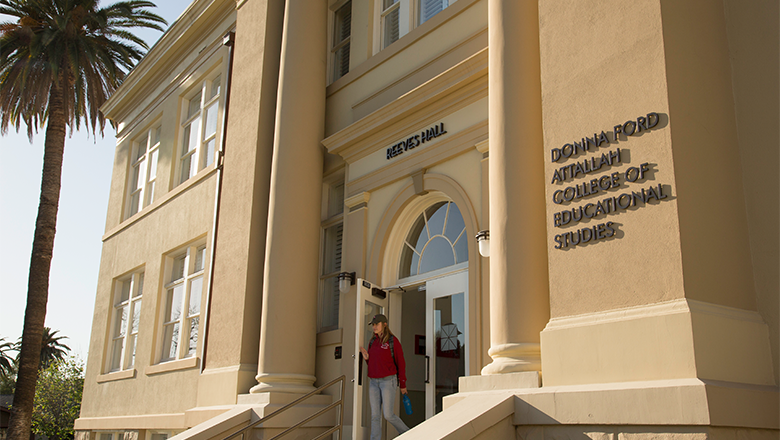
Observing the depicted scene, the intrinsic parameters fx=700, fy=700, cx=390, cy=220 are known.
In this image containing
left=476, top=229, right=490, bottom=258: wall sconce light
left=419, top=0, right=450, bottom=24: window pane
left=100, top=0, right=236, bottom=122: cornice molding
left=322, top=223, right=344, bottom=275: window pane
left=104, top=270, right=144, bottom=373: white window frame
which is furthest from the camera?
left=104, top=270, right=144, bottom=373: white window frame

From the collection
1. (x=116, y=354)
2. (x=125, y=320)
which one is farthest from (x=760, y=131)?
(x=116, y=354)

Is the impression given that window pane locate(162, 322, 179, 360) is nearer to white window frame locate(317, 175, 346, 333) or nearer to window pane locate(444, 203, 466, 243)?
white window frame locate(317, 175, 346, 333)

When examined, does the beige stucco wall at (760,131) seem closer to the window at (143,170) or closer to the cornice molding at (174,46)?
the cornice molding at (174,46)

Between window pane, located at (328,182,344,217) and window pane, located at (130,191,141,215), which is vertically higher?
window pane, located at (130,191,141,215)

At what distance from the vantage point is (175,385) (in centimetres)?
1376

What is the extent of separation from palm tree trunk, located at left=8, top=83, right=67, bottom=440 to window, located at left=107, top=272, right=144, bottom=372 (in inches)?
142

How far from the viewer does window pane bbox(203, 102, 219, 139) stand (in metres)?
15.6

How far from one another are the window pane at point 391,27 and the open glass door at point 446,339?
180 inches

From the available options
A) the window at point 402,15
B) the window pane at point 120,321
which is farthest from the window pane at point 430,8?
the window pane at point 120,321

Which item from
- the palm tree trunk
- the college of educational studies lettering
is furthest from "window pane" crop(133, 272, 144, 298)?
the college of educational studies lettering

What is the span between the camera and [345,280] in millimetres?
10734

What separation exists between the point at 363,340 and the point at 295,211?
2433 millimetres

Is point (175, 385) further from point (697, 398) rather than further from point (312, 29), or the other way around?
point (697, 398)

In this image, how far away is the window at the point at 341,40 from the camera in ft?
42.8
